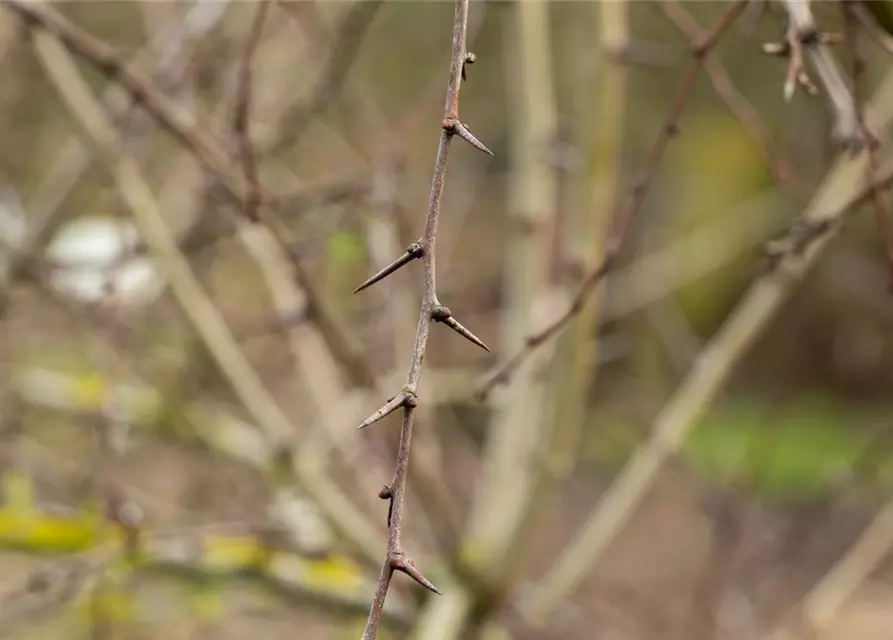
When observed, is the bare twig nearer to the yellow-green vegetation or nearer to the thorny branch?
the thorny branch

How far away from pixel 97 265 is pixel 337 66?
2.01ft

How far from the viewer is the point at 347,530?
1434mm

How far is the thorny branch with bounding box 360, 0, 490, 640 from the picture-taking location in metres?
0.42

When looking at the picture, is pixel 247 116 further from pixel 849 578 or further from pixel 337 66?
pixel 849 578

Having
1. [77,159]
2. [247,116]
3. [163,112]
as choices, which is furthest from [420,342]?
[77,159]

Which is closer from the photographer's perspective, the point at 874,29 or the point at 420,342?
the point at 420,342

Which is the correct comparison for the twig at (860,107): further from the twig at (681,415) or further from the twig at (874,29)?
the twig at (681,415)

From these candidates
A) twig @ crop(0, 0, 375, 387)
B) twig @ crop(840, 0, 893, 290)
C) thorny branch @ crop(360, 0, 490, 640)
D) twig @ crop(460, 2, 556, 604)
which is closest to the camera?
thorny branch @ crop(360, 0, 490, 640)

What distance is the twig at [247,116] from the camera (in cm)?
100

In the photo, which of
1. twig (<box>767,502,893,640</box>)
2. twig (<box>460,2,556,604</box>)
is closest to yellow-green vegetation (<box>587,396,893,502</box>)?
twig (<box>767,502,893,640</box>)

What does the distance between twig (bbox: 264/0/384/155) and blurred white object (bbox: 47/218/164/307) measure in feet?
1.16

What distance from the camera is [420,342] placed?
438 millimetres

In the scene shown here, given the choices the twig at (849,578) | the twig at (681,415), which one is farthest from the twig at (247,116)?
the twig at (849,578)

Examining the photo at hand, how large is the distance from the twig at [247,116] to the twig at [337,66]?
0.20 metres
